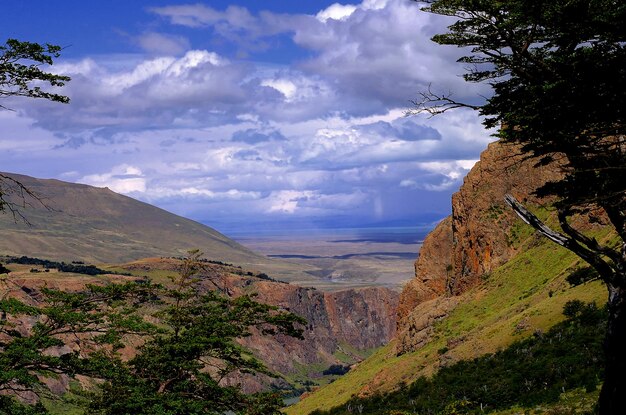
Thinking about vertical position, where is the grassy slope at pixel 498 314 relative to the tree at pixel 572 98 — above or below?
below

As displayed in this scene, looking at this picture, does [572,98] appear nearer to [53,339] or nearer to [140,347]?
[53,339]

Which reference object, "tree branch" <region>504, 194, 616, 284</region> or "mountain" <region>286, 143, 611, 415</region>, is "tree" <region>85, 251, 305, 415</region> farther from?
"mountain" <region>286, 143, 611, 415</region>

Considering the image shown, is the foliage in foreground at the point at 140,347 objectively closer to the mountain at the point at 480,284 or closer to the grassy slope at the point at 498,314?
the grassy slope at the point at 498,314

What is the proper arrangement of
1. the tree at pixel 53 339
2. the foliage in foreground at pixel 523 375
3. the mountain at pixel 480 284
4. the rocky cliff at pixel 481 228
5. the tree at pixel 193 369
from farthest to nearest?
1. the rocky cliff at pixel 481 228
2. the mountain at pixel 480 284
3. the foliage in foreground at pixel 523 375
4. the tree at pixel 193 369
5. the tree at pixel 53 339

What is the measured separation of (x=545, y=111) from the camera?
16.3 metres

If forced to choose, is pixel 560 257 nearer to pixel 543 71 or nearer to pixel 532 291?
pixel 532 291

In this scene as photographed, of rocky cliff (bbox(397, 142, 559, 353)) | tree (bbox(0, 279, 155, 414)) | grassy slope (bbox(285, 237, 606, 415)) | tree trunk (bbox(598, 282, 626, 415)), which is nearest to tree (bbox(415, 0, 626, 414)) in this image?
tree trunk (bbox(598, 282, 626, 415))

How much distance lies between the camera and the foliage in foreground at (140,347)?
2081 centimetres

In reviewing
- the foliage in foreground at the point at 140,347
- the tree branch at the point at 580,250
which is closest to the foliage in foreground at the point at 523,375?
the tree branch at the point at 580,250

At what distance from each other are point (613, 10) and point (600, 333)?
22924mm

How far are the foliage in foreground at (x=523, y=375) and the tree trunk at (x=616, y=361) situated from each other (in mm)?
7680

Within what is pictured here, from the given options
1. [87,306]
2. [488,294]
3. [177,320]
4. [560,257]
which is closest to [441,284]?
[488,294]

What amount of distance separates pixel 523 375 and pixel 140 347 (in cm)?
2152

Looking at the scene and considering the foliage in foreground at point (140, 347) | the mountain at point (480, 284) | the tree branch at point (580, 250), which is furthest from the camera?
the mountain at point (480, 284)
